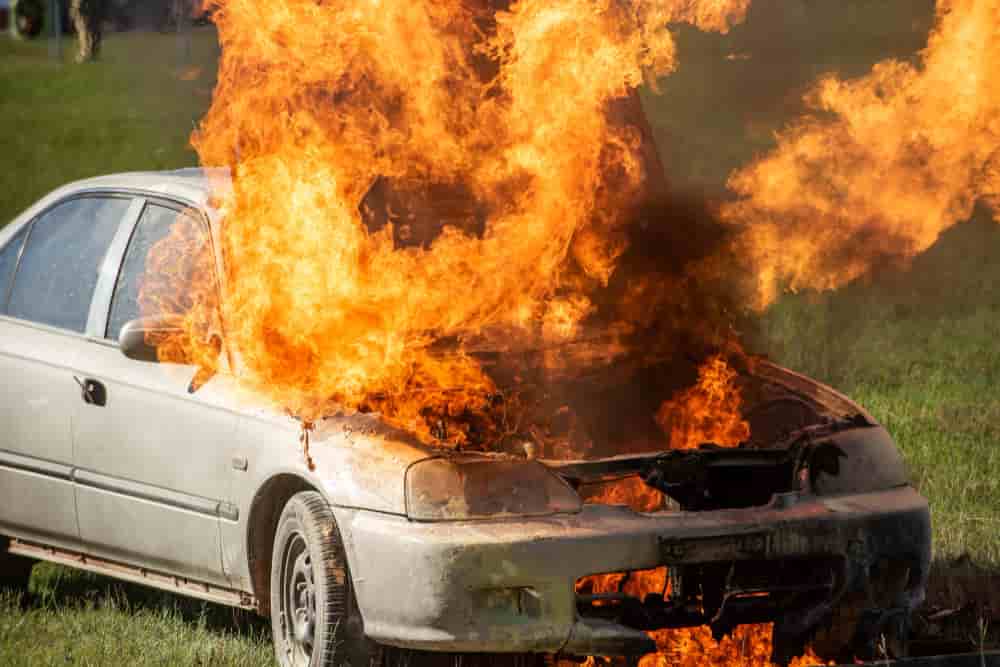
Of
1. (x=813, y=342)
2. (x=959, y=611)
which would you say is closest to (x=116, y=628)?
(x=959, y=611)

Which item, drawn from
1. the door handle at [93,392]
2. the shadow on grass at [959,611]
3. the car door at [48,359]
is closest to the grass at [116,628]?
the car door at [48,359]

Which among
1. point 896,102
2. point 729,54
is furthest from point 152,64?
point 896,102

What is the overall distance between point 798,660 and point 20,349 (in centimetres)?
354

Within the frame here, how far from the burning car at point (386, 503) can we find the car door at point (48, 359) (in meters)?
0.01

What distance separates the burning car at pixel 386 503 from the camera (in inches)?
251

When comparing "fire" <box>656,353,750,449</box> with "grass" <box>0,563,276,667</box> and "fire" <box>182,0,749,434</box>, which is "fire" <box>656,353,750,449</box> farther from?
"grass" <box>0,563,276,667</box>

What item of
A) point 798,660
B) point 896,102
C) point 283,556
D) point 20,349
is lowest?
point 798,660

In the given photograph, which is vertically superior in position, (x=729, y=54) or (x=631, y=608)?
(x=729, y=54)

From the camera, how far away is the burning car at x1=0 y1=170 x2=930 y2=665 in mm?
6367

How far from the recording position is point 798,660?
701 cm

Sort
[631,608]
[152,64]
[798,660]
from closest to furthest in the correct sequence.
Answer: [631,608] < [798,660] < [152,64]

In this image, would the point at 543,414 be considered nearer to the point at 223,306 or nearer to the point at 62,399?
the point at 223,306

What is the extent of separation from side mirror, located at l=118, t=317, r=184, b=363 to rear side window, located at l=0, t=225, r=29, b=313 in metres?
1.50

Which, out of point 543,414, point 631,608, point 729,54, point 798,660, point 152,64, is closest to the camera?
point 631,608
